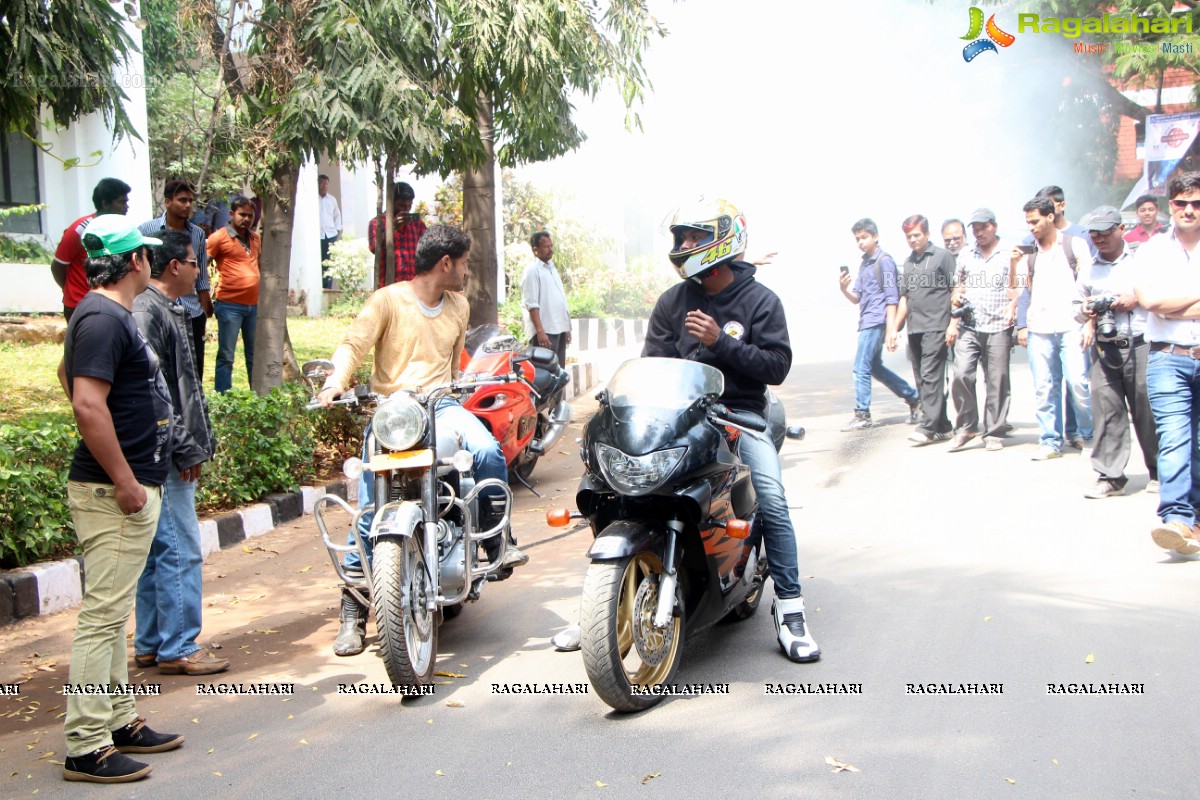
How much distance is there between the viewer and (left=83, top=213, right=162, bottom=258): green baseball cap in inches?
146

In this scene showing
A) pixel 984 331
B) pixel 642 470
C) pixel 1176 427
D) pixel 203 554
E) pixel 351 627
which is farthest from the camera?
pixel 984 331

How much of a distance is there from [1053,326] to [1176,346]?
2763 mm

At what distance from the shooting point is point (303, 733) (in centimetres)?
403

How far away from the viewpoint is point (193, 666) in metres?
4.65

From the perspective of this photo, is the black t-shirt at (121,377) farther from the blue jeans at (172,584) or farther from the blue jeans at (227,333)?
the blue jeans at (227,333)

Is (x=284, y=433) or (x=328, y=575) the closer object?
(x=328, y=575)

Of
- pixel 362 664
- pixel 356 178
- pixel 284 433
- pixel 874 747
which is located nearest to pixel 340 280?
pixel 356 178

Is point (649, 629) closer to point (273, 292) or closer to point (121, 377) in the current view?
point (121, 377)

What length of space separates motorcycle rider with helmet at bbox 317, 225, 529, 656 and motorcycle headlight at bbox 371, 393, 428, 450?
48 cm

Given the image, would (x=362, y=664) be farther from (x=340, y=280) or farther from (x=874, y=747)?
(x=340, y=280)

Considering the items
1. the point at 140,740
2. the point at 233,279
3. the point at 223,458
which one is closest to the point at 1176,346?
the point at 140,740

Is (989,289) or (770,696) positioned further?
(989,289)

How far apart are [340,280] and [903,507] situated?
1344cm

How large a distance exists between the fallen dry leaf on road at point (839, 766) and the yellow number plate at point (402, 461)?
1957mm
